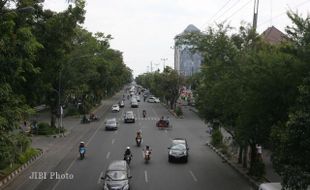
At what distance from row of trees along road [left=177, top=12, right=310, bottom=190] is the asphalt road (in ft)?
7.93

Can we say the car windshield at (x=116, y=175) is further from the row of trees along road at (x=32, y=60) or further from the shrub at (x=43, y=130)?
the shrub at (x=43, y=130)

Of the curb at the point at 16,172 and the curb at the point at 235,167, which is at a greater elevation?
the curb at the point at 16,172

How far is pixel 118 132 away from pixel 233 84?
25.8m

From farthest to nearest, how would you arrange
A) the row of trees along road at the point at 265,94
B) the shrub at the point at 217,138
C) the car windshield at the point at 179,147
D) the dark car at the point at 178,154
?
1. the shrub at the point at 217,138
2. the car windshield at the point at 179,147
3. the dark car at the point at 178,154
4. the row of trees along road at the point at 265,94

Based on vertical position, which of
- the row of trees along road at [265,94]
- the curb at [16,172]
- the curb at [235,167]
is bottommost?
the curb at [235,167]

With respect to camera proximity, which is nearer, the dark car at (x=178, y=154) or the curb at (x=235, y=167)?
the curb at (x=235, y=167)

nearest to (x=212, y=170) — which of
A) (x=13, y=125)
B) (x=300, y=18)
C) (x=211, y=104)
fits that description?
(x=211, y=104)

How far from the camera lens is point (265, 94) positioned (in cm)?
2162

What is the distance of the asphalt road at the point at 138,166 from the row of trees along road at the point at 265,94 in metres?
2.42

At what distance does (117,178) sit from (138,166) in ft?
27.6

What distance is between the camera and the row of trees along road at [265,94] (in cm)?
1553

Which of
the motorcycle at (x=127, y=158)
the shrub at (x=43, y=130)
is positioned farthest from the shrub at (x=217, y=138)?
the shrub at (x=43, y=130)

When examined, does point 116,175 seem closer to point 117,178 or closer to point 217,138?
point 117,178

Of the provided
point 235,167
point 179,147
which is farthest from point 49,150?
point 235,167
